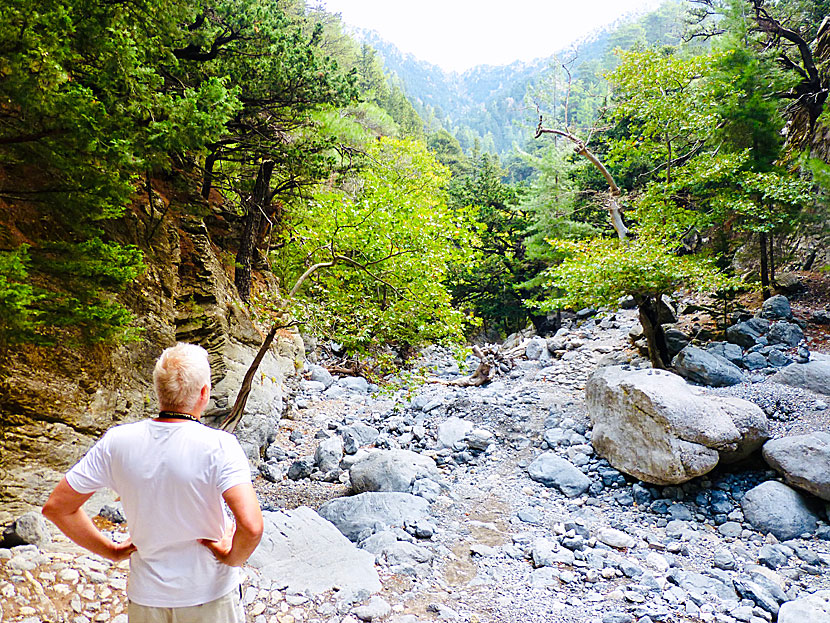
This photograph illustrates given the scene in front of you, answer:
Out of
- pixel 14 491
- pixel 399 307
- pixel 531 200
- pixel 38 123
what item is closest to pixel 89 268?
pixel 38 123

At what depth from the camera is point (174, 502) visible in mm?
1666

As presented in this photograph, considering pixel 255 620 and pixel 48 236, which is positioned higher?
pixel 48 236

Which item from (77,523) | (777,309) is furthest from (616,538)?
(777,309)

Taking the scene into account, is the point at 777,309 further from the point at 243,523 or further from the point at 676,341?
the point at 243,523

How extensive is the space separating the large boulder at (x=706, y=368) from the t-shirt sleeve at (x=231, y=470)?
27.2ft

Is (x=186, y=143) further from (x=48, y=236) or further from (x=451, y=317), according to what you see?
(x=451, y=317)

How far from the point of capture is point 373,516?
5094mm

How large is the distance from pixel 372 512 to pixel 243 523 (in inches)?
156

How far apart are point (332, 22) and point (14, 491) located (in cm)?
2637

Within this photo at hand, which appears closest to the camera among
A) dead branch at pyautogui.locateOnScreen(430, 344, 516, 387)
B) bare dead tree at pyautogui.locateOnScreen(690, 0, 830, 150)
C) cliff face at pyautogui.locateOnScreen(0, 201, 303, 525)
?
cliff face at pyautogui.locateOnScreen(0, 201, 303, 525)

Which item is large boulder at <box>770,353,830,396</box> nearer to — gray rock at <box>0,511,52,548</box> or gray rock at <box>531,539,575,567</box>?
gray rock at <box>531,539,575,567</box>

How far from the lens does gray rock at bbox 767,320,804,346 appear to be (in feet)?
26.0

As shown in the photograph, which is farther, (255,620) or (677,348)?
(677,348)

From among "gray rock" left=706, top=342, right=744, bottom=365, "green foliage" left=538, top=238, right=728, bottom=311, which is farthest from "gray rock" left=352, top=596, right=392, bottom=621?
"gray rock" left=706, top=342, right=744, bottom=365
